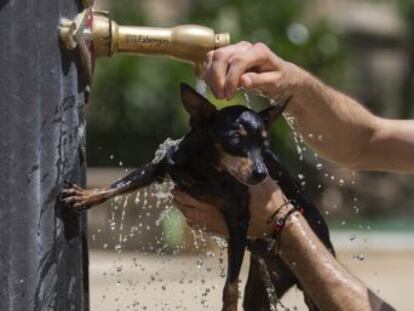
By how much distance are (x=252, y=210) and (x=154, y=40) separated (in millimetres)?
351

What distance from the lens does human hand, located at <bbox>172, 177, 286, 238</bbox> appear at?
2086 mm

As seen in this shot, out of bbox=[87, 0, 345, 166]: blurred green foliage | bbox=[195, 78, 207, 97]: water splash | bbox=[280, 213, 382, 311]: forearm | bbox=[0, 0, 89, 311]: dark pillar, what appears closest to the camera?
bbox=[0, 0, 89, 311]: dark pillar

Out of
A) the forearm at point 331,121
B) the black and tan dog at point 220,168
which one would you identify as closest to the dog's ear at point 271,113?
the black and tan dog at point 220,168

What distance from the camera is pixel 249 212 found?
2.09m

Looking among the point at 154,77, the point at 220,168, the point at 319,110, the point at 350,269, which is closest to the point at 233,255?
the point at 220,168

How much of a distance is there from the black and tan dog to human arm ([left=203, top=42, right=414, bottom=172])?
0.08m

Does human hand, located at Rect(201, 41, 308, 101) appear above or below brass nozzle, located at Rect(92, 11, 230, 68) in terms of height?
below

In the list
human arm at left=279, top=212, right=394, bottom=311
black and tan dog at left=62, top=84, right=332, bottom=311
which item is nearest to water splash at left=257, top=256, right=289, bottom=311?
human arm at left=279, top=212, right=394, bottom=311

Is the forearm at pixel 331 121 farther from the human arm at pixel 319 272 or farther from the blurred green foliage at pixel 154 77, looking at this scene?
the blurred green foliage at pixel 154 77

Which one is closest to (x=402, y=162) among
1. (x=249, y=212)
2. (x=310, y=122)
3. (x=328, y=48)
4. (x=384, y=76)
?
Result: (x=310, y=122)

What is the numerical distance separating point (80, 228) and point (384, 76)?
15339 millimetres

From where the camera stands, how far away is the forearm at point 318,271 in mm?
2273

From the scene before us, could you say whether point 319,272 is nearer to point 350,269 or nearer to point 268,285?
point 268,285

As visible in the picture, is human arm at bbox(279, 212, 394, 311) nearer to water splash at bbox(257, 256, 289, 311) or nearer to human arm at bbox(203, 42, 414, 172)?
water splash at bbox(257, 256, 289, 311)
